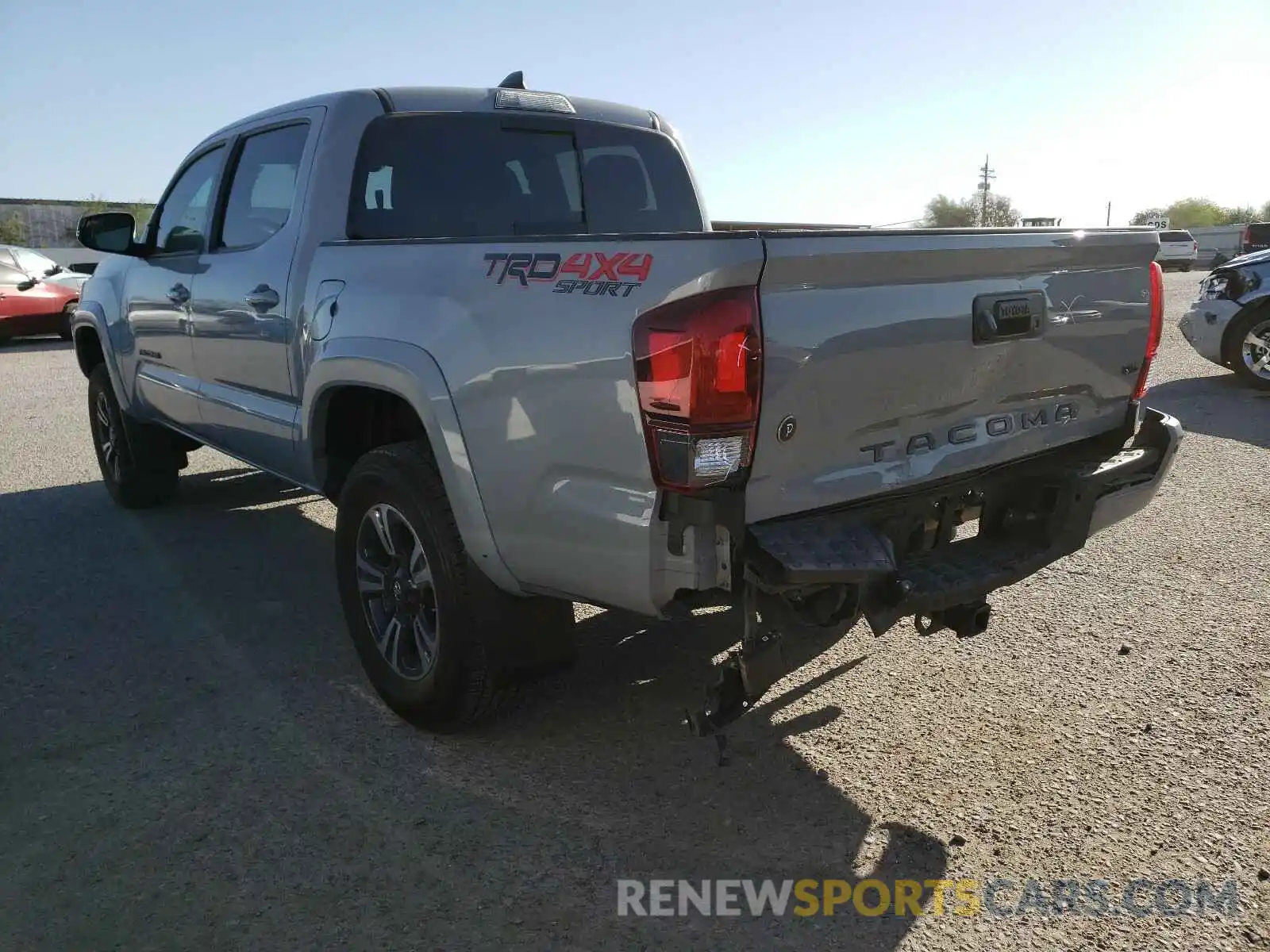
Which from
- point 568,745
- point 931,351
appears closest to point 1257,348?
point 931,351

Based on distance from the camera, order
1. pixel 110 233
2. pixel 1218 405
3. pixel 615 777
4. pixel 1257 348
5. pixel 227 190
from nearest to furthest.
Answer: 1. pixel 615 777
2. pixel 227 190
3. pixel 110 233
4. pixel 1218 405
5. pixel 1257 348

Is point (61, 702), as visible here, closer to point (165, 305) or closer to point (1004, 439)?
point (165, 305)

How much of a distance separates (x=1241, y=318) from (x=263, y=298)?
347 inches

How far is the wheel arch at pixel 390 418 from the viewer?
3.09 m

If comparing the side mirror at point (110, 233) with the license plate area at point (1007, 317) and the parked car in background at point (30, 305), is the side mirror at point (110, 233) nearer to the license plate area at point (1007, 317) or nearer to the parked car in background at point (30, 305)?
the license plate area at point (1007, 317)

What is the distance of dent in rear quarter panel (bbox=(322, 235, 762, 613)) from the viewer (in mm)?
2566

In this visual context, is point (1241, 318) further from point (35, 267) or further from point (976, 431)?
point (35, 267)

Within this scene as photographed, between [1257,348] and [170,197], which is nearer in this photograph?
[170,197]

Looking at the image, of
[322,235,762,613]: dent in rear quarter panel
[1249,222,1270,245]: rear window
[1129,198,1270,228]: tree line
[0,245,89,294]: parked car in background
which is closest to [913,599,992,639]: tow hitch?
[322,235,762,613]: dent in rear quarter panel

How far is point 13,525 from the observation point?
6.21m

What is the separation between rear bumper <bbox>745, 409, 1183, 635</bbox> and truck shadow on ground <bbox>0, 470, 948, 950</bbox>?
0.27 metres

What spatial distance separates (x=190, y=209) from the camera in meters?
5.36

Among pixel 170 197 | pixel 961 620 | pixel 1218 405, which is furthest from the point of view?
pixel 1218 405

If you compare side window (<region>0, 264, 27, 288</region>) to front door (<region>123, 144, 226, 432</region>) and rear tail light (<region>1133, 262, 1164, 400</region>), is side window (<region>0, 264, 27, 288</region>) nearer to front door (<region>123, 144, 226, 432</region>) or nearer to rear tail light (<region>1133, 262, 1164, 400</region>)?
front door (<region>123, 144, 226, 432</region>)
